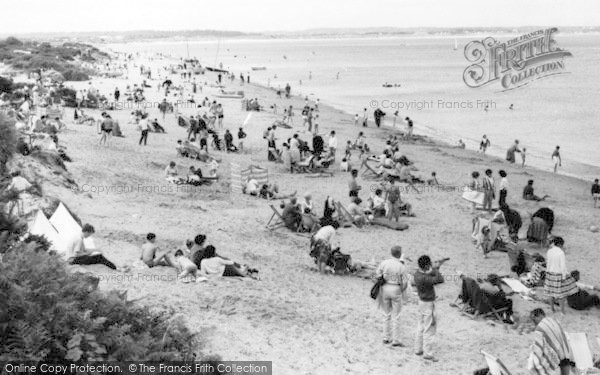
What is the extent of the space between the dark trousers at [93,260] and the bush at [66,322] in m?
2.99

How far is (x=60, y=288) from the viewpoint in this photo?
5.68 metres

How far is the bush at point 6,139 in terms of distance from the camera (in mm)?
9570

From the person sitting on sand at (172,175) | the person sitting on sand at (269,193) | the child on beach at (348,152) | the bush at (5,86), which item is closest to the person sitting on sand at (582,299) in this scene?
the person sitting on sand at (269,193)

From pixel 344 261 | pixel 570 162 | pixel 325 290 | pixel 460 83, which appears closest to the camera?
pixel 325 290

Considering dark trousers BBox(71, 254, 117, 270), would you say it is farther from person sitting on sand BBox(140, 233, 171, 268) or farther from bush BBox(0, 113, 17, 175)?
bush BBox(0, 113, 17, 175)

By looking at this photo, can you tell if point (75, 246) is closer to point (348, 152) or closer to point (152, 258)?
point (152, 258)

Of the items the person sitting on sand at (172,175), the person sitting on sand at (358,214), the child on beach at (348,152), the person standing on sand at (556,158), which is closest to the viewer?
the person sitting on sand at (358,214)

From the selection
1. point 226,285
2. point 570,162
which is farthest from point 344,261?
point 570,162

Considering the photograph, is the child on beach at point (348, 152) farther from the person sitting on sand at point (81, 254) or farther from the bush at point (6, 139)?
the bush at point (6, 139)

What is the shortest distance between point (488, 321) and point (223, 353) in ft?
14.9

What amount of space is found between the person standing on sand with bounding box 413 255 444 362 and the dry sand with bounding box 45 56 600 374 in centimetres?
18

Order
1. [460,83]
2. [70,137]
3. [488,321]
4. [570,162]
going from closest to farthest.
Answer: [488,321] < [70,137] < [570,162] < [460,83]

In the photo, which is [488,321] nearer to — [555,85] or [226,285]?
[226,285]

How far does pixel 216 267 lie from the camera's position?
9.74 metres
